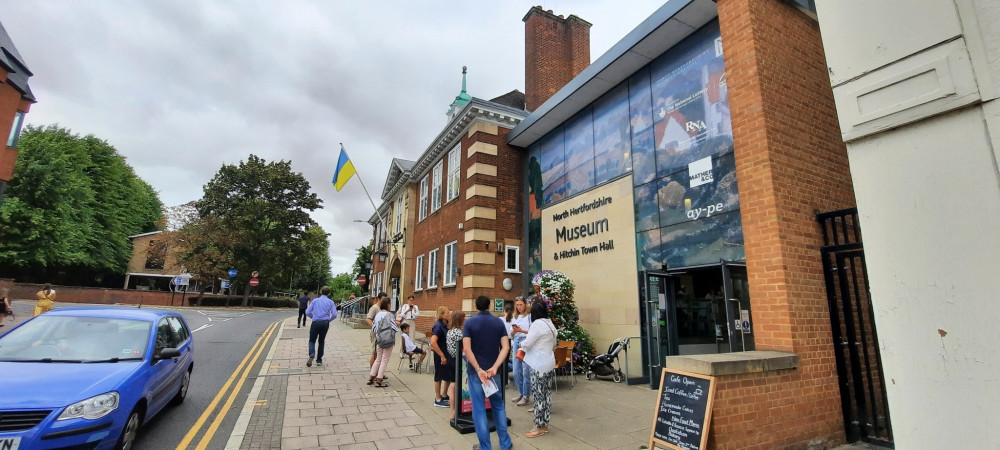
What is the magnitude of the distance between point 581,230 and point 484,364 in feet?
26.3

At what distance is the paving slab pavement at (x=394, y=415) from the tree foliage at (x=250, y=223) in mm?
37840

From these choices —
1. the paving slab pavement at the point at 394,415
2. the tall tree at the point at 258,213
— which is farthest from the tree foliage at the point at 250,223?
the paving slab pavement at the point at 394,415

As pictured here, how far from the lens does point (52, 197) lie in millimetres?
34000

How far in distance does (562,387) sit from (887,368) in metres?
6.65

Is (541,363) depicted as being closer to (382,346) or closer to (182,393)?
(382,346)

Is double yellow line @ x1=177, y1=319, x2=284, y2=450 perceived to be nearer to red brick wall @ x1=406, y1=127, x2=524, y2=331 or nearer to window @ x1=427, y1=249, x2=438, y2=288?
red brick wall @ x1=406, y1=127, x2=524, y2=331

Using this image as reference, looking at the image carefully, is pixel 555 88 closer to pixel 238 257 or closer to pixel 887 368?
pixel 887 368

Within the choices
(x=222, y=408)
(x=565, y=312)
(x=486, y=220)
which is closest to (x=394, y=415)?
(x=222, y=408)

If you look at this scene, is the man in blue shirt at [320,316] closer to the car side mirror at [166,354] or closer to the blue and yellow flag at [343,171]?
the car side mirror at [166,354]

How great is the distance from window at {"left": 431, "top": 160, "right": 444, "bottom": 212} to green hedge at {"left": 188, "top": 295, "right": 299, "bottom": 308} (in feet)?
114

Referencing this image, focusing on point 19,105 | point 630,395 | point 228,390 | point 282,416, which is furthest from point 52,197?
point 630,395

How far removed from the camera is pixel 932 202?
2.57 metres

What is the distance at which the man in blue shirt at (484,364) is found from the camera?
4.67 meters

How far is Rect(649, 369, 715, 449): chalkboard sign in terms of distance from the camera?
13.3 feet
